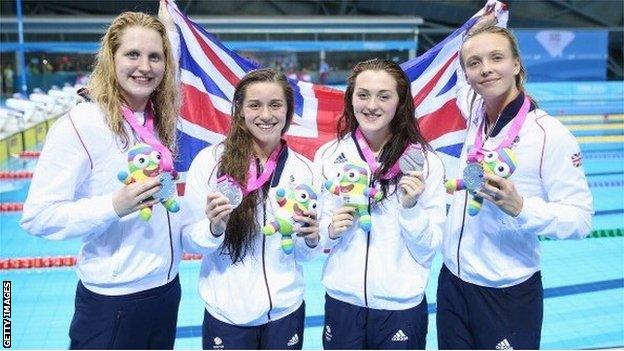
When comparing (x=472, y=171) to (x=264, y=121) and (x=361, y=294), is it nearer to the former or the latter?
(x=361, y=294)

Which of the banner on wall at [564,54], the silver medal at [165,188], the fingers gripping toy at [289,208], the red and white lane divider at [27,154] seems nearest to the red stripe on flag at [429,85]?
the fingers gripping toy at [289,208]

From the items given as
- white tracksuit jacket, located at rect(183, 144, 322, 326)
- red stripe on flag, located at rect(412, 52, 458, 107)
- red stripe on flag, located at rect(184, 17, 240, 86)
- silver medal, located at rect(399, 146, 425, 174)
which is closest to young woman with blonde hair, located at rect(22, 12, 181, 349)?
white tracksuit jacket, located at rect(183, 144, 322, 326)

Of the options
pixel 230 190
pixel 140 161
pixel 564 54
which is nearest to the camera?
pixel 140 161

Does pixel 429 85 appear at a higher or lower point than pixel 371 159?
higher

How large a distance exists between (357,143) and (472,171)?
1.50 ft

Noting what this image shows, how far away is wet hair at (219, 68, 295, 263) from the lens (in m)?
2.04

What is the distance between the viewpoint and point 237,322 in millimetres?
2041

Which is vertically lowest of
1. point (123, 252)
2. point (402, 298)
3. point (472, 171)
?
point (402, 298)

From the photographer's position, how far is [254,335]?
208cm

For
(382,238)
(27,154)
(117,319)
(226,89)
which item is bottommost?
(27,154)

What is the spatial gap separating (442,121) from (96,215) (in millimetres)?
2202

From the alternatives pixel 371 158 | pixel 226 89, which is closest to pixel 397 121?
pixel 371 158

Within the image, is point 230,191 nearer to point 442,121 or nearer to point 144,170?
point 144,170

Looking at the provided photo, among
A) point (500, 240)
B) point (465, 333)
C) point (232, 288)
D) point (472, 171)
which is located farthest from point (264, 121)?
point (465, 333)
